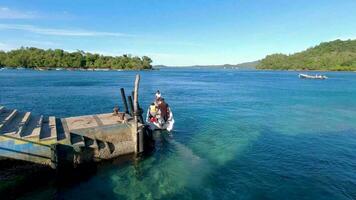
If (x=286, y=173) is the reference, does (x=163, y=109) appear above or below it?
above

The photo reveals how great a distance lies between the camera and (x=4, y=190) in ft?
42.8

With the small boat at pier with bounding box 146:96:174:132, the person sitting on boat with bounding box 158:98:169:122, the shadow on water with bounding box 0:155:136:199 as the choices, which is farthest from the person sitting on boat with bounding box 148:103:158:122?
the shadow on water with bounding box 0:155:136:199

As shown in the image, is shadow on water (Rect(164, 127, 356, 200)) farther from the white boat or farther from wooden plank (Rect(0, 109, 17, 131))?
wooden plank (Rect(0, 109, 17, 131))

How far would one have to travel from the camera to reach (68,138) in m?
15.5

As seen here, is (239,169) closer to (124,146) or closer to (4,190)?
(124,146)

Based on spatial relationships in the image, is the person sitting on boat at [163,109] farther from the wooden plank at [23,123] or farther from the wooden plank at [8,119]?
the wooden plank at [8,119]

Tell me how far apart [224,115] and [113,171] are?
19827mm

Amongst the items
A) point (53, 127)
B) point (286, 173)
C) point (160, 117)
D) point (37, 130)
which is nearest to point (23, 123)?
point (37, 130)

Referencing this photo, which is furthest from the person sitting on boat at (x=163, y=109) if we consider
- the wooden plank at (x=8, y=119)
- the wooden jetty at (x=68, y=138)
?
the wooden plank at (x=8, y=119)

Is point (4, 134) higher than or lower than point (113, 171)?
higher

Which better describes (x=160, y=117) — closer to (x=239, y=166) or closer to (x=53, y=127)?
(x=239, y=166)

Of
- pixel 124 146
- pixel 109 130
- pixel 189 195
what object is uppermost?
pixel 109 130

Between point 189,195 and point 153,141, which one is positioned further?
point 153,141

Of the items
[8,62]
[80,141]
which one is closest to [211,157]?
[80,141]
